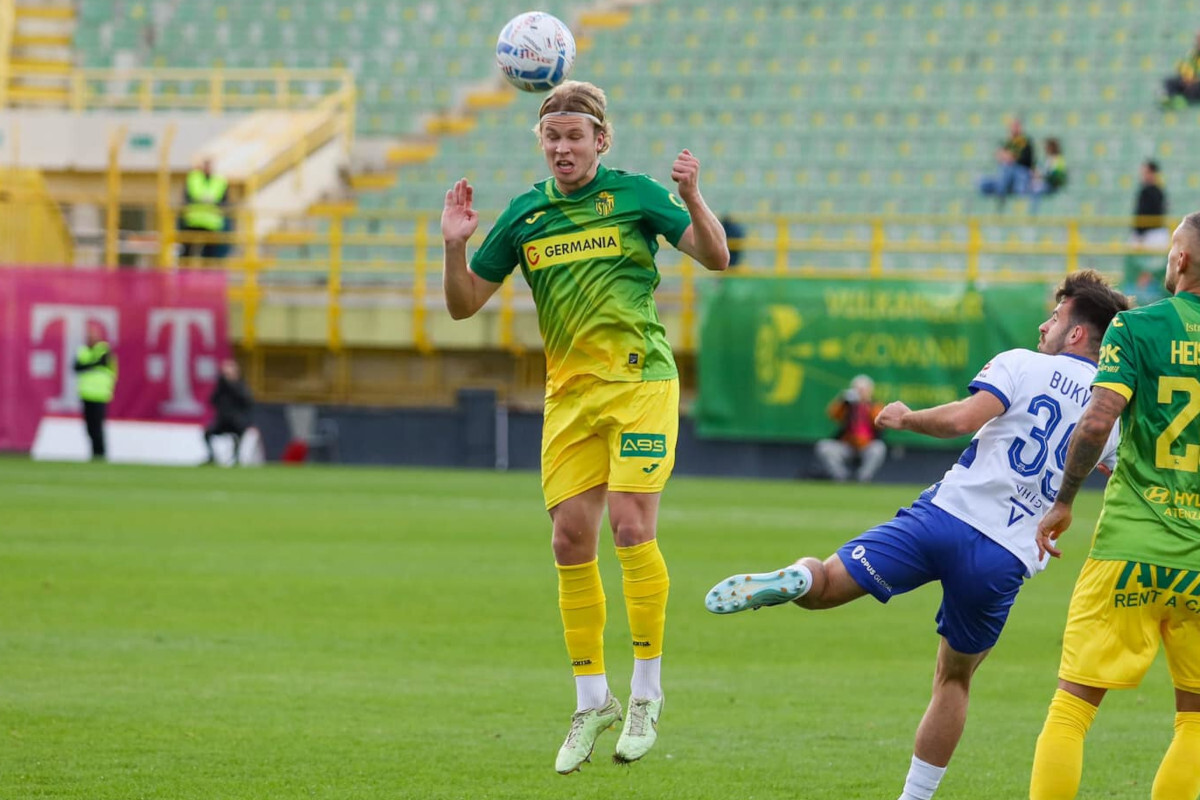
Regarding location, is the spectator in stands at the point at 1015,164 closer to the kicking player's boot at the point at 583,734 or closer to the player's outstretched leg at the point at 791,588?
the kicking player's boot at the point at 583,734

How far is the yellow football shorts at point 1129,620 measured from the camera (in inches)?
218

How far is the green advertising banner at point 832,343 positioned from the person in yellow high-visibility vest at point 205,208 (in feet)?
25.7

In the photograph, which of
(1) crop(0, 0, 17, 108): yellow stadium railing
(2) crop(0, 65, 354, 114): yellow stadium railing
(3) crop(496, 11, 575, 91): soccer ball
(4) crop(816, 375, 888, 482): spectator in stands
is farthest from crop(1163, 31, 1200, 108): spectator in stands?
(3) crop(496, 11, 575, 91): soccer ball

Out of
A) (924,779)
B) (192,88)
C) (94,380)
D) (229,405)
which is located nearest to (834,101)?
(229,405)

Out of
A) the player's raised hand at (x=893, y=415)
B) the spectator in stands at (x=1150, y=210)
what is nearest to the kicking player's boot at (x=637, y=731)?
the player's raised hand at (x=893, y=415)

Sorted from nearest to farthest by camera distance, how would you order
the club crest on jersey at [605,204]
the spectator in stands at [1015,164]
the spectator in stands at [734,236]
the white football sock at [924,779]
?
the white football sock at [924,779], the club crest on jersey at [605,204], the spectator in stands at [734,236], the spectator in stands at [1015,164]

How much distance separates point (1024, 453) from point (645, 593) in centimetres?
165

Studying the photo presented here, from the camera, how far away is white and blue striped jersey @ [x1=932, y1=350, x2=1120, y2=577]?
612cm

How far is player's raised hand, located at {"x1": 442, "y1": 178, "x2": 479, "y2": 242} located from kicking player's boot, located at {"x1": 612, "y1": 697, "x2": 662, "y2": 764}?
76.3 inches

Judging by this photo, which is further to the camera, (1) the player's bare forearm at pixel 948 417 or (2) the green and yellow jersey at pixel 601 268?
(2) the green and yellow jersey at pixel 601 268

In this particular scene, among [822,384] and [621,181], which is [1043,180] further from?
[621,181]

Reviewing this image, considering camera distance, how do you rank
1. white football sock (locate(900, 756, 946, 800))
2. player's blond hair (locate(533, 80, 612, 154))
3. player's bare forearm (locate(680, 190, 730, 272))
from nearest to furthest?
white football sock (locate(900, 756, 946, 800)) → player's bare forearm (locate(680, 190, 730, 272)) → player's blond hair (locate(533, 80, 612, 154))

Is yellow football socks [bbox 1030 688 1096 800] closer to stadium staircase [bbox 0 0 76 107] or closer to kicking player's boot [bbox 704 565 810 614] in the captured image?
kicking player's boot [bbox 704 565 810 614]

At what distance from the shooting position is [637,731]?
269 inches
